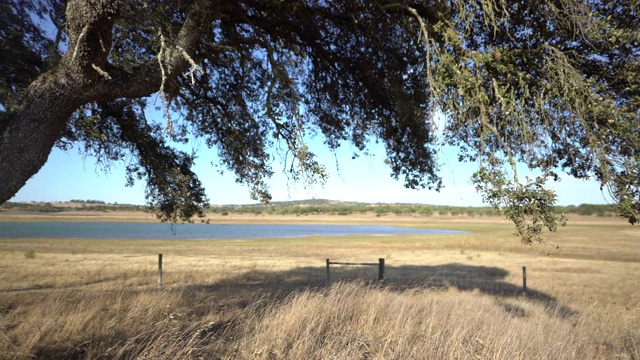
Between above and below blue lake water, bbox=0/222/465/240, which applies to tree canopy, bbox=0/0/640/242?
above

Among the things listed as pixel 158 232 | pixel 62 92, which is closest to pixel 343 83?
pixel 62 92

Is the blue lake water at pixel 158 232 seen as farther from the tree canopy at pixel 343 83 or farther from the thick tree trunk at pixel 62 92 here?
the thick tree trunk at pixel 62 92

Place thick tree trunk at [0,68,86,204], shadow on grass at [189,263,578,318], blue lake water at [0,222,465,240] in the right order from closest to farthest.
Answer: thick tree trunk at [0,68,86,204] < shadow on grass at [189,263,578,318] < blue lake water at [0,222,465,240]

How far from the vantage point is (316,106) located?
10188 millimetres

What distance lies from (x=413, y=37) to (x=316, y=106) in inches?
119

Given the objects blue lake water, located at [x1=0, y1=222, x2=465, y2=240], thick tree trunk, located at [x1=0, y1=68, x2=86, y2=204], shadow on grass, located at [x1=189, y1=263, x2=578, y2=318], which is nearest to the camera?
thick tree trunk, located at [x1=0, y1=68, x2=86, y2=204]

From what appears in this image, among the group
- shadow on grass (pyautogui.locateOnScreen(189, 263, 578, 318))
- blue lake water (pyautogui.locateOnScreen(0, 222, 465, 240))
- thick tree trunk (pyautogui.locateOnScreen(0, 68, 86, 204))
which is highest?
thick tree trunk (pyautogui.locateOnScreen(0, 68, 86, 204))

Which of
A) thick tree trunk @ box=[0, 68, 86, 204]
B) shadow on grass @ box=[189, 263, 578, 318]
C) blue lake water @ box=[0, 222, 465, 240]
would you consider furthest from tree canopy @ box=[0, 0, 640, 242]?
blue lake water @ box=[0, 222, 465, 240]

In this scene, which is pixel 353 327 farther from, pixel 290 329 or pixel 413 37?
pixel 413 37

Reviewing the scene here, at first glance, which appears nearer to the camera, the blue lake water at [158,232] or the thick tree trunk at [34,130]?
the thick tree trunk at [34,130]

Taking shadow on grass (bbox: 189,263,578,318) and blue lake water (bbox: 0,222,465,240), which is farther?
blue lake water (bbox: 0,222,465,240)

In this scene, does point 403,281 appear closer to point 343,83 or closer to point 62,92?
point 343,83

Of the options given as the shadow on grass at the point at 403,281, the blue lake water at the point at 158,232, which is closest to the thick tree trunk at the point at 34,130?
the shadow on grass at the point at 403,281

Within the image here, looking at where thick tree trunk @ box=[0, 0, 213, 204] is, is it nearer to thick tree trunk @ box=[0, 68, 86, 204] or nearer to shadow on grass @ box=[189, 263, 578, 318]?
thick tree trunk @ box=[0, 68, 86, 204]
